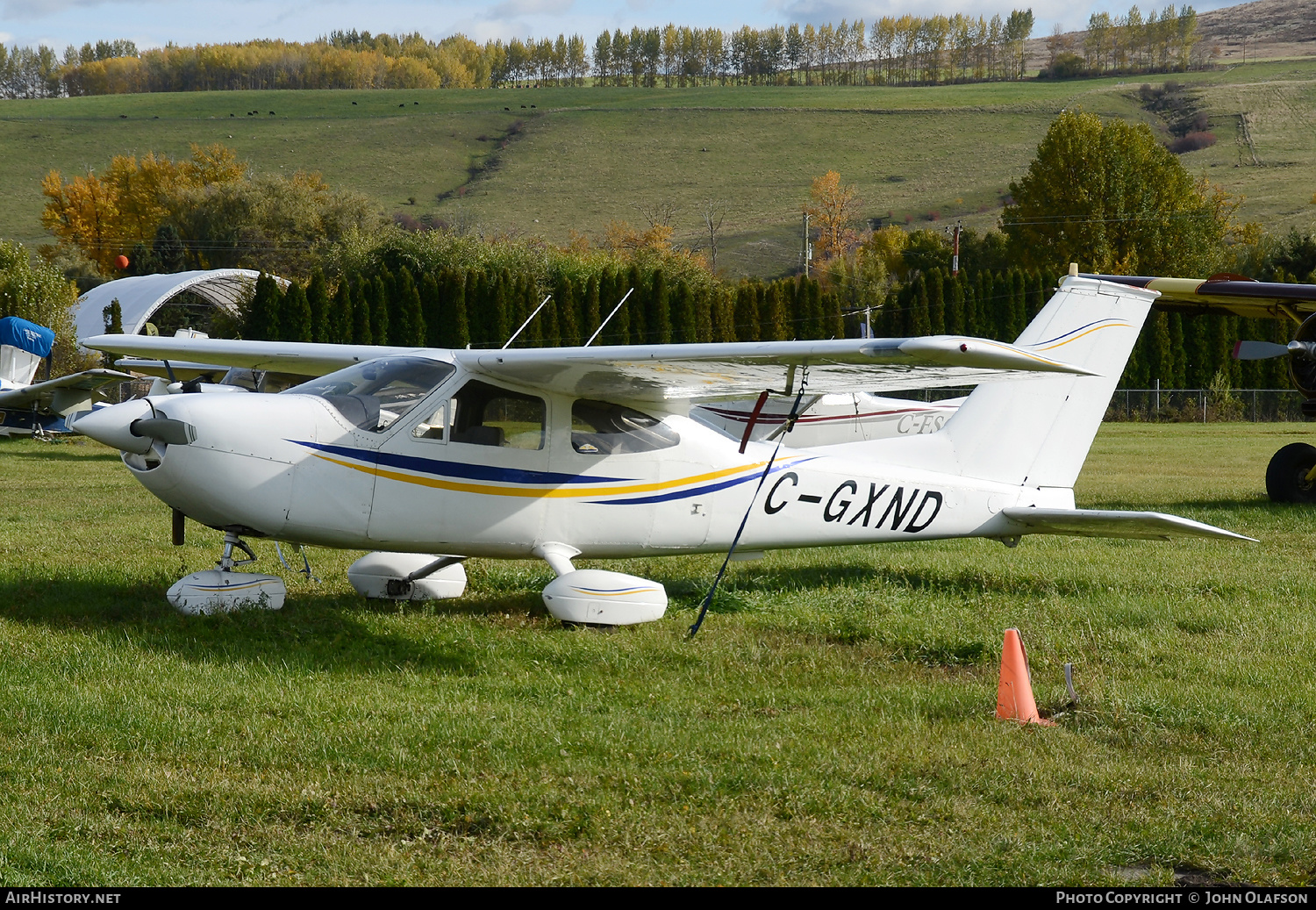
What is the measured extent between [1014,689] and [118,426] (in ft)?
17.5

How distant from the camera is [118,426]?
6.95 m

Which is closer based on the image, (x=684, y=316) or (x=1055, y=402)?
(x=1055, y=402)

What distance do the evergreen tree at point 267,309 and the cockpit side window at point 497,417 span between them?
3533 cm

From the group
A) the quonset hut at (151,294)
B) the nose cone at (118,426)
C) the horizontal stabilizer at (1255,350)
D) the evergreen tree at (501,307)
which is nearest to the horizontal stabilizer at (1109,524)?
the nose cone at (118,426)

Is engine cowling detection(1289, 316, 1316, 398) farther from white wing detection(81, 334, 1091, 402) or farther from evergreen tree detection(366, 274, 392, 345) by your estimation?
evergreen tree detection(366, 274, 392, 345)

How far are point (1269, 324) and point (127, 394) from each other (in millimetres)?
40205

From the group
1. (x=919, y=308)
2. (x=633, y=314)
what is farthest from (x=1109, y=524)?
(x=919, y=308)

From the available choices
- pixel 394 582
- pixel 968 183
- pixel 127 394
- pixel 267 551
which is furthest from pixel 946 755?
pixel 968 183

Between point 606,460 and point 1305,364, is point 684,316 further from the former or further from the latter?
point 606,460

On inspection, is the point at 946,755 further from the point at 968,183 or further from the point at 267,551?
the point at 968,183

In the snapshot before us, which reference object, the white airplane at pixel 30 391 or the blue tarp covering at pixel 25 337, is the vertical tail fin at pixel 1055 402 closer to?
the white airplane at pixel 30 391

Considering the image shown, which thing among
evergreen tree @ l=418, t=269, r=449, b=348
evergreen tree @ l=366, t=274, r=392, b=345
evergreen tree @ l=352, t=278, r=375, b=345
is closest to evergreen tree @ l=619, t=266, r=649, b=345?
evergreen tree @ l=418, t=269, r=449, b=348

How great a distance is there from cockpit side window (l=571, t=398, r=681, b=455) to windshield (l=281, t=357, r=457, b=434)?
1.01 meters

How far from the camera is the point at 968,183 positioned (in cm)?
11512
